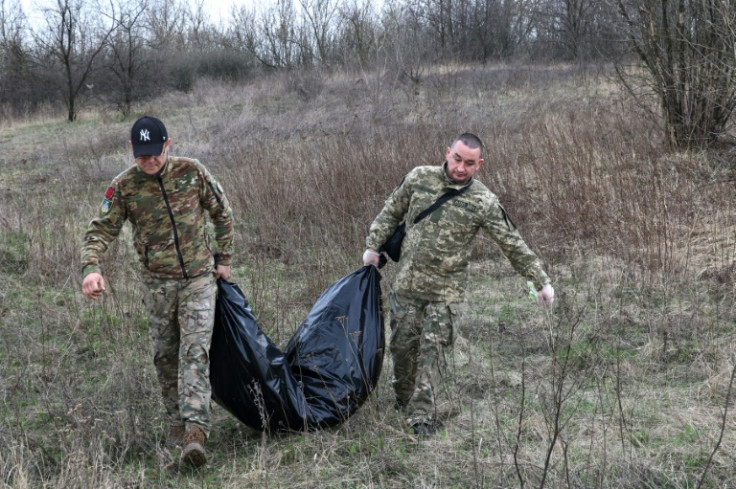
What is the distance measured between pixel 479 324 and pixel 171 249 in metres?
2.61

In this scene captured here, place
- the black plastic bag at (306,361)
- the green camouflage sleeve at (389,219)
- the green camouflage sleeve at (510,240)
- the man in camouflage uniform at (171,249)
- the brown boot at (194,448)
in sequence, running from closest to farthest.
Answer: the brown boot at (194,448) → the man in camouflage uniform at (171,249) → the black plastic bag at (306,361) → the green camouflage sleeve at (510,240) → the green camouflage sleeve at (389,219)

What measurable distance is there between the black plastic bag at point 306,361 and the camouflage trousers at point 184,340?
0.11m

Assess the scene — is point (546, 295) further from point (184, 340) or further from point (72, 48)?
point (72, 48)

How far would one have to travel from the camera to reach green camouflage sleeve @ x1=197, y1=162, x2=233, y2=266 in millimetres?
3326

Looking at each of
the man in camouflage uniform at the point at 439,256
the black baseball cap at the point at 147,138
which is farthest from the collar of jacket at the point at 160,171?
the man in camouflage uniform at the point at 439,256

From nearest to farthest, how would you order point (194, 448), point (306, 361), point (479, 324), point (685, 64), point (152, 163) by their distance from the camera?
point (194, 448)
point (152, 163)
point (306, 361)
point (479, 324)
point (685, 64)

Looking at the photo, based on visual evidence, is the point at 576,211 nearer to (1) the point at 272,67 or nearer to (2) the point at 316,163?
(2) the point at 316,163

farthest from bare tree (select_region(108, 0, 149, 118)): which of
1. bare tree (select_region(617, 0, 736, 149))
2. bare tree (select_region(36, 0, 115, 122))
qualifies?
bare tree (select_region(617, 0, 736, 149))

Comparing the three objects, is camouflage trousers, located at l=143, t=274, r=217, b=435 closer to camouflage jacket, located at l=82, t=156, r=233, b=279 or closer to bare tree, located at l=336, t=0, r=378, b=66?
camouflage jacket, located at l=82, t=156, r=233, b=279

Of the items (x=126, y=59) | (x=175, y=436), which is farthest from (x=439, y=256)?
(x=126, y=59)

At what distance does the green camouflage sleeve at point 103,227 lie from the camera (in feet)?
10.2

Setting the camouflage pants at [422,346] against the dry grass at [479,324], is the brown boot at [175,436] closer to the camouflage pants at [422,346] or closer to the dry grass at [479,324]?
the dry grass at [479,324]

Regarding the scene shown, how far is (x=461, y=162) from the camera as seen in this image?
3330 millimetres

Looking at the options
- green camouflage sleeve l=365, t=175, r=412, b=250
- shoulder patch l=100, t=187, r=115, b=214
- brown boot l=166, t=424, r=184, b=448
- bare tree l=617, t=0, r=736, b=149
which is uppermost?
bare tree l=617, t=0, r=736, b=149
